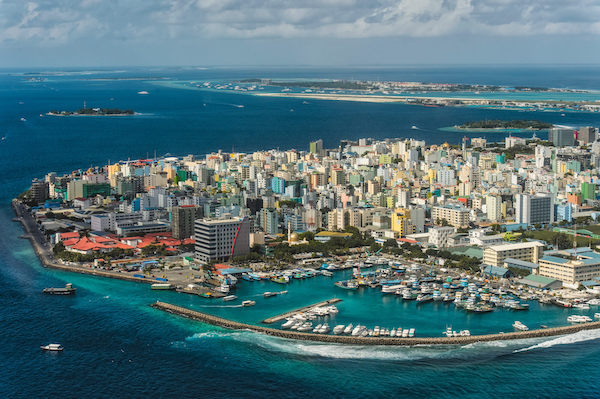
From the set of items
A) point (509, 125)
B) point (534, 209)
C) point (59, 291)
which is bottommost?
point (59, 291)

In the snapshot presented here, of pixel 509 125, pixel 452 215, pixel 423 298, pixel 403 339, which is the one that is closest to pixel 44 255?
pixel 423 298

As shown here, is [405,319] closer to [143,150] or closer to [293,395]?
[293,395]

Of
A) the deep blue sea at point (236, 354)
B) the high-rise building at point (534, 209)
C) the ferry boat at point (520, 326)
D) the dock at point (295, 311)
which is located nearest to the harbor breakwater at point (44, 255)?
the deep blue sea at point (236, 354)

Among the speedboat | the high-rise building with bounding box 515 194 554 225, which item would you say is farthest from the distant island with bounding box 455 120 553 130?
the speedboat

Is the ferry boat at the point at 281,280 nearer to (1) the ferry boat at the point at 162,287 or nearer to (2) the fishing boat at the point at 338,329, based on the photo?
(1) the ferry boat at the point at 162,287

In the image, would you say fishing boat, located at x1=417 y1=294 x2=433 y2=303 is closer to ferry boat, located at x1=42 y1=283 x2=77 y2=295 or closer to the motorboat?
the motorboat

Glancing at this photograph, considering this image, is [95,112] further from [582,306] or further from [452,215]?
[582,306]
